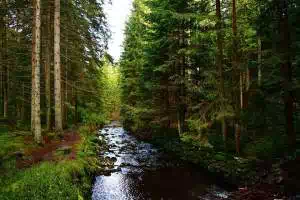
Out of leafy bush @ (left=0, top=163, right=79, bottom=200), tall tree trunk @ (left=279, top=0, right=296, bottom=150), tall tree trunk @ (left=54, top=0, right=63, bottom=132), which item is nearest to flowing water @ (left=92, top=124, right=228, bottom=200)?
leafy bush @ (left=0, top=163, right=79, bottom=200)

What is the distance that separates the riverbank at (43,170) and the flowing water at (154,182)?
976 mm

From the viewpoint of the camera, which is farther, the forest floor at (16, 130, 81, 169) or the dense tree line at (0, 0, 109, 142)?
the dense tree line at (0, 0, 109, 142)

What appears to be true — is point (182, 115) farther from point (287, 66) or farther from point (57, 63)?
point (57, 63)

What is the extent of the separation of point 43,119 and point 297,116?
22.6m

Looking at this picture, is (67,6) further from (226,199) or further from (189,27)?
(226,199)

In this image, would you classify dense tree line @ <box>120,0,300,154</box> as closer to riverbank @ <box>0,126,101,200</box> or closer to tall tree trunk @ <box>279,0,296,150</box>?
tall tree trunk @ <box>279,0,296,150</box>

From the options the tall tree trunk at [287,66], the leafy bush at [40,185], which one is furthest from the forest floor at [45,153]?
the tall tree trunk at [287,66]

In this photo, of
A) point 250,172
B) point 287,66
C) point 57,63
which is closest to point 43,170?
point 250,172

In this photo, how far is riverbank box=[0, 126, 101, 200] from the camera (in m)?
7.99

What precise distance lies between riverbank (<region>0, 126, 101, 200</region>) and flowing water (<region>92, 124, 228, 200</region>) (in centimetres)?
98

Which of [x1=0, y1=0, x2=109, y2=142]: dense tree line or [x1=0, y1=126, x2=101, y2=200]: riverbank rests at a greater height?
[x1=0, y1=0, x2=109, y2=142]: dense tree line

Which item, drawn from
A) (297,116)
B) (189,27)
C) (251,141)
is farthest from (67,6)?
(297,116)

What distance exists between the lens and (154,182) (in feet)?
45.0

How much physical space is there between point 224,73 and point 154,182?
27.3 feet
